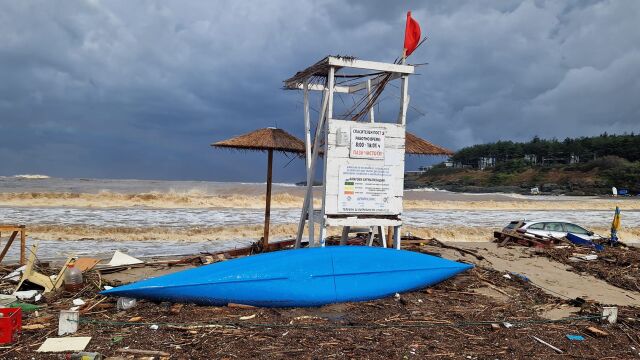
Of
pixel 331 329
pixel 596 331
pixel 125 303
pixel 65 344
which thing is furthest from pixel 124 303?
pixel 596 331

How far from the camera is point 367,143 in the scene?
7801 mm

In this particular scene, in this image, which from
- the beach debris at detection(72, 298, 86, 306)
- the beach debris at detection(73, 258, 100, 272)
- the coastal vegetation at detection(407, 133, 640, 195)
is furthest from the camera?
the coastal vegetation at detection(407, 133, 640, 195)

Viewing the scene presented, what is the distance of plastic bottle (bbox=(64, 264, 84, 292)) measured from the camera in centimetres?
721

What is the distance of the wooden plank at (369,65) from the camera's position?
7609mm

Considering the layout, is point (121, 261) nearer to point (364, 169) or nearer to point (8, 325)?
point (8, 325)

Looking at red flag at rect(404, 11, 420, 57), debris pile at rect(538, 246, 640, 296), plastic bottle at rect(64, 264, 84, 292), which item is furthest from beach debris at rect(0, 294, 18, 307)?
debris pile at rect(538, 246, 640, 296)

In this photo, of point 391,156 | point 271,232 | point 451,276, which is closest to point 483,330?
point 451,276

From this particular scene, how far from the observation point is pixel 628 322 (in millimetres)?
6461

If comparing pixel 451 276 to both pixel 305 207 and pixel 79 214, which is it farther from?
pixel 79 214

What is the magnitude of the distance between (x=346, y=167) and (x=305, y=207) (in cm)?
157

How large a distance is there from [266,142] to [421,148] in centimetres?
378

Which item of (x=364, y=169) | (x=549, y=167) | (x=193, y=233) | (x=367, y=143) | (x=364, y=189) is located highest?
(x=549, y=167)

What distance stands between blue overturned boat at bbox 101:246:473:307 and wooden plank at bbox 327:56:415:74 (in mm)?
2973

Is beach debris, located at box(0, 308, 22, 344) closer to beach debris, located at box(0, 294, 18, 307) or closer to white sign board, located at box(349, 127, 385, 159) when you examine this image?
beach debris, located at box(0, 294, 18, 307)
